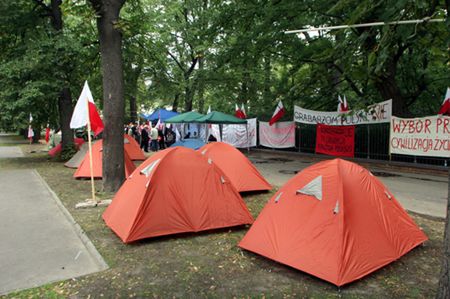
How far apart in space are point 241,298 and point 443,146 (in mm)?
10675

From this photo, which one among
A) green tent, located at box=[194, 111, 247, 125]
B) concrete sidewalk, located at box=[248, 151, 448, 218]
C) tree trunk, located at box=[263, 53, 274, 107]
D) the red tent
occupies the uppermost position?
tree trunk, located at box=[263, 53, 274, 107]

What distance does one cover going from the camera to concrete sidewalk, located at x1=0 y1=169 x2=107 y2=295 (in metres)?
4.93

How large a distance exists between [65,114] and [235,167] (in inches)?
442

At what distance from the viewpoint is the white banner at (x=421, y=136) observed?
12.1 m

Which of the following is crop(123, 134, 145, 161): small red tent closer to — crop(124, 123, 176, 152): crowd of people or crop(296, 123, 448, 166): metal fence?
crop(124, 123, 176, 152): crowd of people

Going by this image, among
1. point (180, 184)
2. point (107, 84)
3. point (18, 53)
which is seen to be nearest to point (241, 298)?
point (180, 184)

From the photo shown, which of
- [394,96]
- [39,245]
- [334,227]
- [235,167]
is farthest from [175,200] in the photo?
[394,96]

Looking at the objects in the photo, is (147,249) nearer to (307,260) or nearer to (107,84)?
(307,260)

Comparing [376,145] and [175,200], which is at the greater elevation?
[376,145]

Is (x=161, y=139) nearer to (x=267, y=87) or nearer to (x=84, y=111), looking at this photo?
(x=267, y=87)

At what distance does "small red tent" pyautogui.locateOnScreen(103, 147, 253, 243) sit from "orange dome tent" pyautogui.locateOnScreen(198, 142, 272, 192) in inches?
106

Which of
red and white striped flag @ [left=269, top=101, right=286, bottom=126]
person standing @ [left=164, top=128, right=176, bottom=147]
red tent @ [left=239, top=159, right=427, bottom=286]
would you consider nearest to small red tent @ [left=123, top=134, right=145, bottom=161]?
person standing @ [left=164, top=128, right=176, bottom=147]

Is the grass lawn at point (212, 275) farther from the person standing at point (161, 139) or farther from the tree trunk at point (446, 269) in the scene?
the person standing at point (161, 139)

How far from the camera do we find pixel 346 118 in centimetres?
1560
